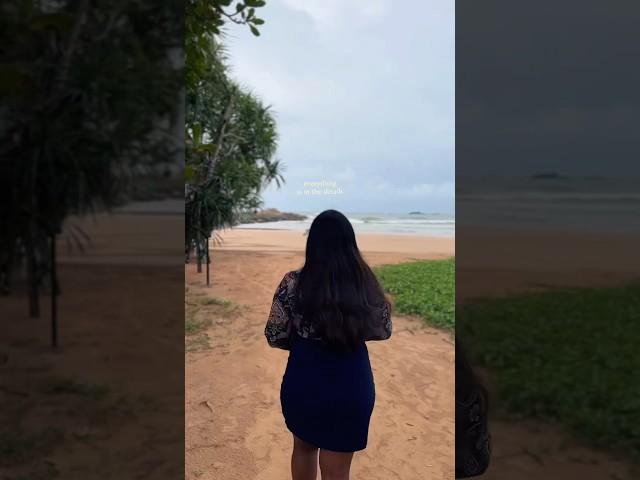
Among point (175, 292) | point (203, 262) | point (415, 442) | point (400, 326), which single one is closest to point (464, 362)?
point (175, 292)

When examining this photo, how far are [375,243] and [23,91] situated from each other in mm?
15185

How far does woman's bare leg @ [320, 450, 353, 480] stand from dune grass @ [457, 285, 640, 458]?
2.02 ft

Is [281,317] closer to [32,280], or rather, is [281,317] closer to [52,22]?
[32,280]

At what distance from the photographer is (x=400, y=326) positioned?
7.17 m

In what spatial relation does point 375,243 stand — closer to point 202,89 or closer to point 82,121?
point 202,89

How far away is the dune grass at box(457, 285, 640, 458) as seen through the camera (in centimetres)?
137

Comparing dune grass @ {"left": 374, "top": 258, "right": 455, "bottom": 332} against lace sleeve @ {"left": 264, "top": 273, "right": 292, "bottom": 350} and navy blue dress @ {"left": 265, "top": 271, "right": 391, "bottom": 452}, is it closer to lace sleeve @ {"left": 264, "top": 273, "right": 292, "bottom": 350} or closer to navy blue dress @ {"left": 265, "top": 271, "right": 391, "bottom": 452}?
navy blue dress @ {"left": 265, "top": 271, "right": 391, "bottom": 452}

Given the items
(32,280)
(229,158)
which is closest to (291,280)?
(32,280)

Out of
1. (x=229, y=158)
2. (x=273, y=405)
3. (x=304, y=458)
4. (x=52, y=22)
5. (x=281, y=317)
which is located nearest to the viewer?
(x=52, y=22)

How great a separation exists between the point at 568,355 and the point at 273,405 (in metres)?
3.41

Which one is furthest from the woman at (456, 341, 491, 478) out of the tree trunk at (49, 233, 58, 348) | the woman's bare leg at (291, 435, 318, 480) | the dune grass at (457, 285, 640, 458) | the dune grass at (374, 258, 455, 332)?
the dune grass at (374, 258, 455, 332)

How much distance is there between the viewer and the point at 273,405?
176 inches

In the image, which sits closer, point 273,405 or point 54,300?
point 54,300

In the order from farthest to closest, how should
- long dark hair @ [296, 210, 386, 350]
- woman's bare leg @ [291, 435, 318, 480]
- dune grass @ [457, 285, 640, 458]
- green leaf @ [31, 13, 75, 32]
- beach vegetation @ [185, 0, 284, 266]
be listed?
beach vegetation @ [185, 0, 284, 266]
woman's bare leg @ [291, 435, 318, 480]
long dark hair @ [296, 210, 386, 350]
dune grass @ [457, 285, 640, 458]
green leaf @ [31, 13, 75, 32]
